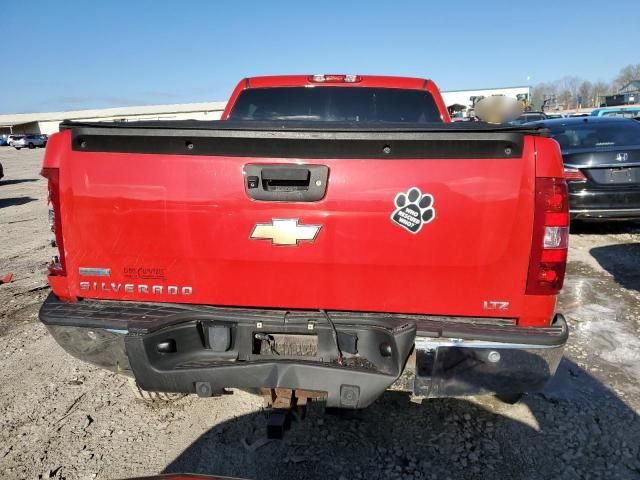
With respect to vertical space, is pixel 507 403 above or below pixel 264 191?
below

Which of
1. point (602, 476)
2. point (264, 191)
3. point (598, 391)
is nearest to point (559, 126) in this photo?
point (598, 391)

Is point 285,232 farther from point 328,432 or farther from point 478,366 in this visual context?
point 328,432

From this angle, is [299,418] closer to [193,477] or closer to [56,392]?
[193,477]

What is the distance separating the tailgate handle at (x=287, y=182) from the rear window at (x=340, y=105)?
1.85 m

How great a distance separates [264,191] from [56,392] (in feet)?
7.96

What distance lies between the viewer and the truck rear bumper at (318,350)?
2.08 meters

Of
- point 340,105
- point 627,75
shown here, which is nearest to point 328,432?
point 340,105

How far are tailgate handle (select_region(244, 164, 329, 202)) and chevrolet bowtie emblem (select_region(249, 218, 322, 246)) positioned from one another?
11 cm

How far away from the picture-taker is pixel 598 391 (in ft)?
10.6

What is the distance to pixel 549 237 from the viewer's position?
2.09m

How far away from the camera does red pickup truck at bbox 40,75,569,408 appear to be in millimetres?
2068

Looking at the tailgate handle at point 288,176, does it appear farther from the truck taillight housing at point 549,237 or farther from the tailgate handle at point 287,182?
the truck taillight housing at point 549,237

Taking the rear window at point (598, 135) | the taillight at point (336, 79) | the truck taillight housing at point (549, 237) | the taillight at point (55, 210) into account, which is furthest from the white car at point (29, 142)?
the truck taillight housing at point (549, 237)

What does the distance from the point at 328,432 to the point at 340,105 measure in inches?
103
